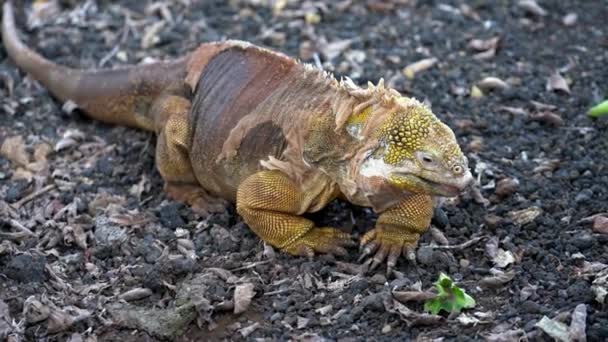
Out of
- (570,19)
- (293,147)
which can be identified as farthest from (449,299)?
(570,19)

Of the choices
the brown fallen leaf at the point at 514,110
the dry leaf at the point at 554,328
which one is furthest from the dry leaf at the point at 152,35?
the dry leaf at the point at 554,328

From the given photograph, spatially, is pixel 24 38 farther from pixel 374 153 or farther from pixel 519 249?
pixel 519 249

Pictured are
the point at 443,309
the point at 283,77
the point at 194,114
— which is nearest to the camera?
the point at 443,309

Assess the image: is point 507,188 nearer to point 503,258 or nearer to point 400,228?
point 503,258

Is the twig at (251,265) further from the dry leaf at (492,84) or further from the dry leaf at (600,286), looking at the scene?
the dry leaf at (492,84)

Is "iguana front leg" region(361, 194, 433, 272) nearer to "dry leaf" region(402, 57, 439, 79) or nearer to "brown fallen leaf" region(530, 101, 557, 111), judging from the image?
"brown fallen leaf" region(530, 101, 557, 111)

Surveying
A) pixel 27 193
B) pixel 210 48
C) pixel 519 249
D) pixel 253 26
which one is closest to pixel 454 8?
pixel 253 26

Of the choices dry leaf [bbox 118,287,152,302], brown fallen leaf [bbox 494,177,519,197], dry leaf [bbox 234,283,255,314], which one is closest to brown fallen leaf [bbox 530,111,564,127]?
brown fallen leaf [bbox 494,177,519,197]
